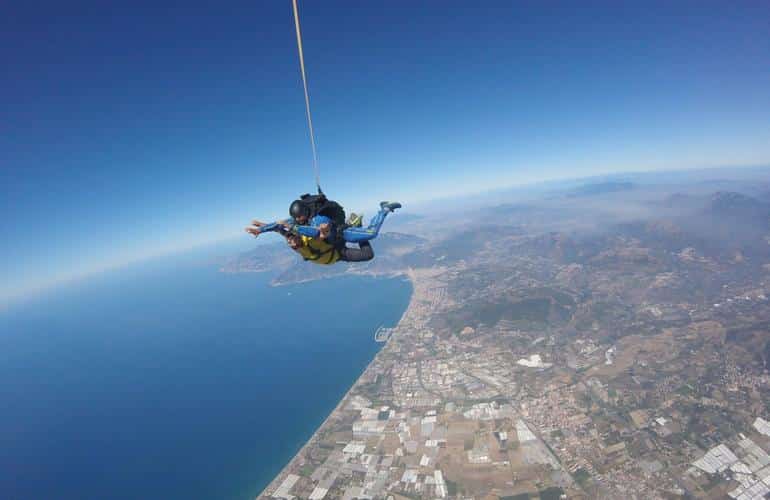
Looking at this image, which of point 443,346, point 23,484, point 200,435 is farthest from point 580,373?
point 23,484

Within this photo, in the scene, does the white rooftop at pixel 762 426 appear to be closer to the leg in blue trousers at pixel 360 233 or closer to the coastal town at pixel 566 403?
the coastal town at pixel 566 403

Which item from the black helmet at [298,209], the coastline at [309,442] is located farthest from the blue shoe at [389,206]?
the coastline at [309,442]

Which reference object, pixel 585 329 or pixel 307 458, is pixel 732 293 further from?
pixel 307 458

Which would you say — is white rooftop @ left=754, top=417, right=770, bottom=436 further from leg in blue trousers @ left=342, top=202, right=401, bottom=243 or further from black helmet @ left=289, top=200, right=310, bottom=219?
black helmet @ left=289, top=200, right=310, bottom=219

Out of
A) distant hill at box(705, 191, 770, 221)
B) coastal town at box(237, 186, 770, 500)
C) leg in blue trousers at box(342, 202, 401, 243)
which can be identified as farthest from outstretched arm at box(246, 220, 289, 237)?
distant hill at box(705, 191, 770, 221)

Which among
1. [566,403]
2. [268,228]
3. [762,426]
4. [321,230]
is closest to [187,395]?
[566,403]

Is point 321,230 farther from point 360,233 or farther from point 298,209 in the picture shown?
point 360,233
